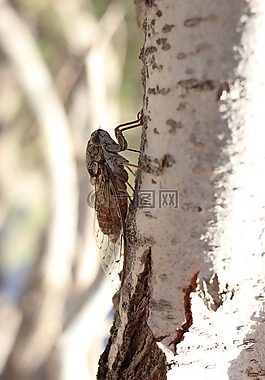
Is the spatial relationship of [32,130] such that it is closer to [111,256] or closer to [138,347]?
[111,256]

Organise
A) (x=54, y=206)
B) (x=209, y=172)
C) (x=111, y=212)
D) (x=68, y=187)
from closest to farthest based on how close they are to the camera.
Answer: (x=209, y=172) → (x=111, y=212) → (x=68, y=187) → (x=54, y=206)

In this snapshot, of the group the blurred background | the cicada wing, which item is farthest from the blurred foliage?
the cicada wing

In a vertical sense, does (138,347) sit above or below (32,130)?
below

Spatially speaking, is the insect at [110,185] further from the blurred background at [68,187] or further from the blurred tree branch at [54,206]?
the blurred tree branch at [54,206]

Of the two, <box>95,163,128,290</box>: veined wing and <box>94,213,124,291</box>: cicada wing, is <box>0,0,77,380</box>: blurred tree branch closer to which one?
<box>94,213,124,291</box>: cicada wing

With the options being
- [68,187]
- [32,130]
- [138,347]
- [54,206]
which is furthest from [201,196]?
[32,130]

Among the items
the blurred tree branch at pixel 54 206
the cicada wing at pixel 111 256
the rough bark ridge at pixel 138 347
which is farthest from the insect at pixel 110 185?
the blurred tree branch at pixel 54 206

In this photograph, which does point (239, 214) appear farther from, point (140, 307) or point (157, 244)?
point (140, 307)
